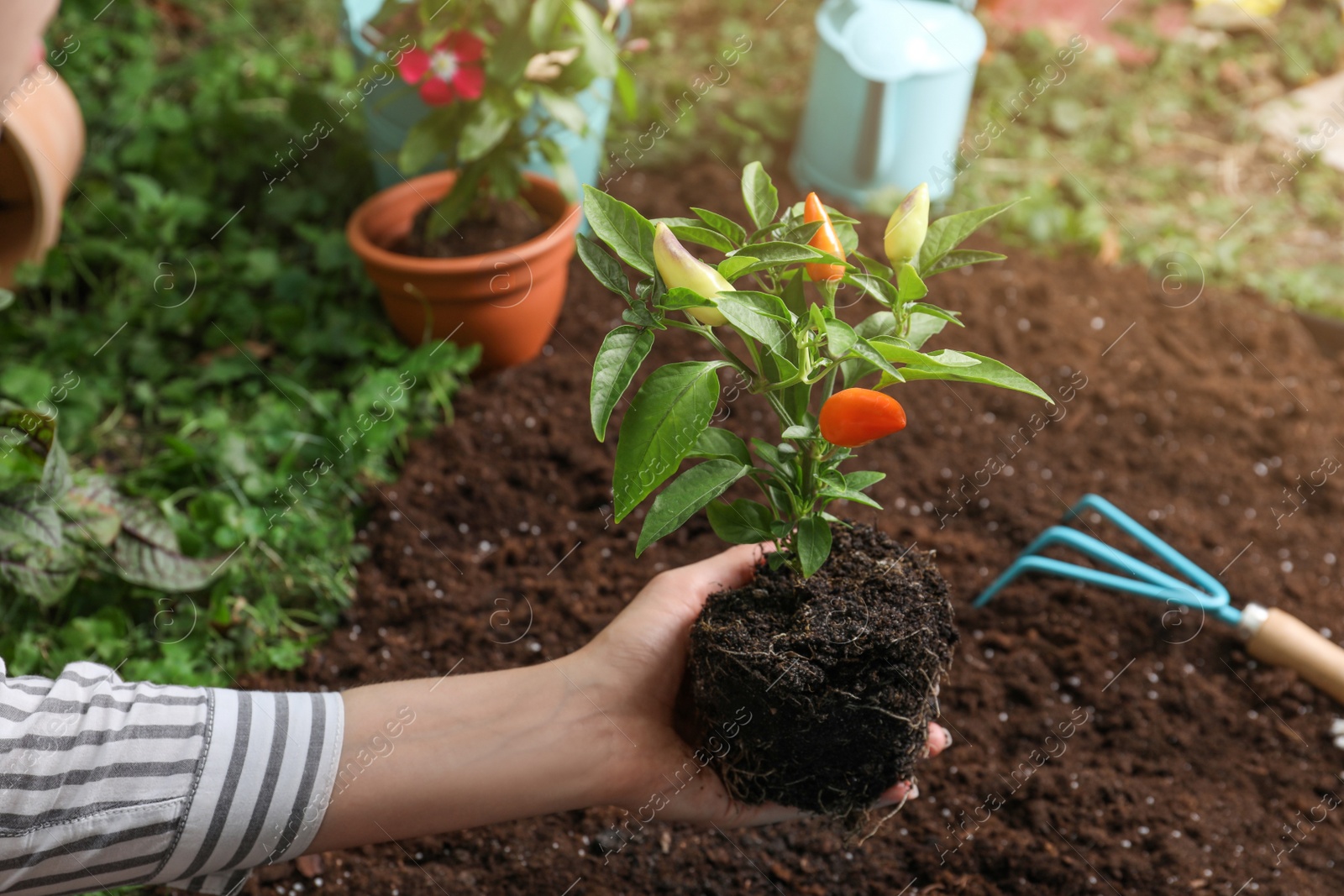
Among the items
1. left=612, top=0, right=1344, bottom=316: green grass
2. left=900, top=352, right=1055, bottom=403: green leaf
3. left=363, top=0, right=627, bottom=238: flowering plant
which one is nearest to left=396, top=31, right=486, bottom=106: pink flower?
left=363, top=0, right=627, bottom=238: flowering plant

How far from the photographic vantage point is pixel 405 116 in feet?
6.59

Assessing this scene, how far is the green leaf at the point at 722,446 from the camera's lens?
3.29 feet

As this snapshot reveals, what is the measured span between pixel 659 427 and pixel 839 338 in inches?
6.8

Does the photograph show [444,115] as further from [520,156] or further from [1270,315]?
[1270,315]

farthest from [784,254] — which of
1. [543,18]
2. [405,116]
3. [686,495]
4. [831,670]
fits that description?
Result: [405,116]

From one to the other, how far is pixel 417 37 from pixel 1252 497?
168 cm

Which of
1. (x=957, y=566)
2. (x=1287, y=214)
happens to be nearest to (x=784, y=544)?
(x=957, y=566)

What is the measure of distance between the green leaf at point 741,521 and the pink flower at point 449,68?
3.43 feet

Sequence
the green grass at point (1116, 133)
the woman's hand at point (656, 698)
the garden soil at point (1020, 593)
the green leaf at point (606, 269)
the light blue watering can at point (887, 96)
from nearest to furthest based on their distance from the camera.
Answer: the green leaf at point (606, 269) < the woman's hand at point (656, 698) < the garden soil at point (1020, 593) < the light blue watering can at point (887, 96) < the green grass at point (1116, 133)

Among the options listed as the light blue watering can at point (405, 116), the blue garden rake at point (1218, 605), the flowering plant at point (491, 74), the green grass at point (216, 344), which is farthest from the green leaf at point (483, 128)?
the blue garden rake at point (1218, 605)

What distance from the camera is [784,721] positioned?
1025 millimetres

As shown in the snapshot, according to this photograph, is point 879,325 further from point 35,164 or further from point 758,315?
point 35,164

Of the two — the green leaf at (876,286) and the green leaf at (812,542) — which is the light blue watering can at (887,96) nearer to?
the green leaf at (876,286)

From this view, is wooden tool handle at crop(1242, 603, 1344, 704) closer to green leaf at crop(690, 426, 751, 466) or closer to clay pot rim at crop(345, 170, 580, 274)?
green leaf at crop(690, 426, 751, 466)
